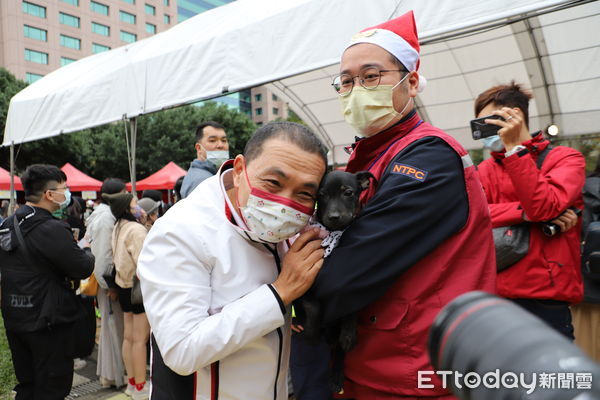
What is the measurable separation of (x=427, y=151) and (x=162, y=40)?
5949 mm

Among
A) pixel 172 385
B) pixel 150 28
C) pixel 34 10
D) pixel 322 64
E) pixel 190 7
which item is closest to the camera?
pixel 172 385

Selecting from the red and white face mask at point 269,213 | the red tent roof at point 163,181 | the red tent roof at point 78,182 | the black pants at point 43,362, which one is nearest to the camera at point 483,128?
the red and white face mask at point 269,213

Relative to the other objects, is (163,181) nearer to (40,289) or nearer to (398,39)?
(40,289)

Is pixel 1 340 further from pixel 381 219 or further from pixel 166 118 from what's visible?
pixel 166 118

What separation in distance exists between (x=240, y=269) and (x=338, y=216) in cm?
41

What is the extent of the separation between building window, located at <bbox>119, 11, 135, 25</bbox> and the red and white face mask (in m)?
62.1

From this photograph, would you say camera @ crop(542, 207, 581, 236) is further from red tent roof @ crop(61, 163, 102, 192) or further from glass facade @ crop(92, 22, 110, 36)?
glass facade @ crop(92, 22, 110, 36)

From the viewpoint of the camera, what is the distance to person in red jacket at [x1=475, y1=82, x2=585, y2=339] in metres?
2.21

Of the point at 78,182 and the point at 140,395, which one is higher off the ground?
the point at 78,182

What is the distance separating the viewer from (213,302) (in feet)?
4.46

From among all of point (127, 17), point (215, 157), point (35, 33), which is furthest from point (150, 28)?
point (215, 157)

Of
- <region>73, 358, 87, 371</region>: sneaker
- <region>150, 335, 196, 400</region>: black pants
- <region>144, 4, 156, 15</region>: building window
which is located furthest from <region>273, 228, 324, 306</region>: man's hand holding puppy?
<region>144, 4, 156, 15</region>: building window

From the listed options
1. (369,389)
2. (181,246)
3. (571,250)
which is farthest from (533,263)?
(181,246)

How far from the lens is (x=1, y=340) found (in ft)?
19.3
